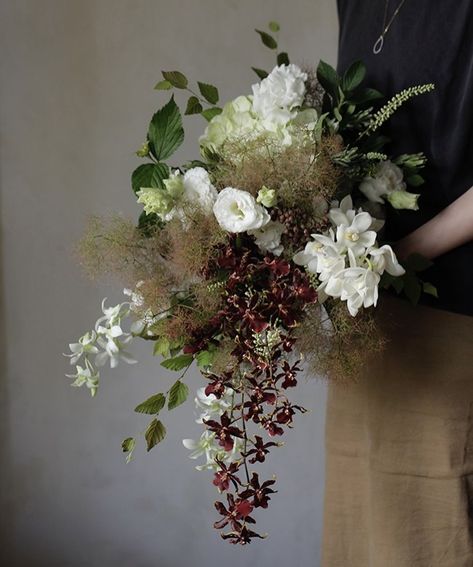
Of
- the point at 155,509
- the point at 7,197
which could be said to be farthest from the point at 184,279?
the point at 155,509

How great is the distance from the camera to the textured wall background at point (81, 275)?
4.30ft

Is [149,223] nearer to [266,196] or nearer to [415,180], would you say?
[266,196]

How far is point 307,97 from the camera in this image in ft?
2.83

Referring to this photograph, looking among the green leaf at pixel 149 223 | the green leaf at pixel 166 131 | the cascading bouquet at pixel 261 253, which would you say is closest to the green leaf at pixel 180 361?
the cascading bouquet at pixel 261 253

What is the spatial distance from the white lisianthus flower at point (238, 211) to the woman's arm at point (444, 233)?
0.21 meters

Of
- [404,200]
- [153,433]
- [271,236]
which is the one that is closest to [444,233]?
[404,200]

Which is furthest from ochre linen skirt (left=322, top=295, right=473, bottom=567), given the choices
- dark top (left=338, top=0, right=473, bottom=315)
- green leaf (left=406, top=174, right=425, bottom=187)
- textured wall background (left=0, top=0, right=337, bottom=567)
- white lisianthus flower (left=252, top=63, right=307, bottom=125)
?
textured wall background (left=0, top=0, right=337, bottom=567)

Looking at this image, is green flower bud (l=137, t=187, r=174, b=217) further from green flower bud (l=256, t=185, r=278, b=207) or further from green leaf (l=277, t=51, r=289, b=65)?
green leaf (l=277, t=51, r=289, b=65)

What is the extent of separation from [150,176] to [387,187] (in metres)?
0.29

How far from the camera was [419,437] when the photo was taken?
875 mm

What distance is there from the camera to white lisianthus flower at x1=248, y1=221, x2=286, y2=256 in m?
0.74

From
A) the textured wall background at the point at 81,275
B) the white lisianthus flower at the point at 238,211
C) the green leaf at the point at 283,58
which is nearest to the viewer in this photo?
the white lisianthus flower at the point at 238,211

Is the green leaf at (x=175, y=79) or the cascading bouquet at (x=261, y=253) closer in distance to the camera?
the cascading bouquet at (x=261, y=253)

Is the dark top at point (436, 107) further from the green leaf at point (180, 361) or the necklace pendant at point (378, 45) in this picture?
the green leaf at point (180, 361)
